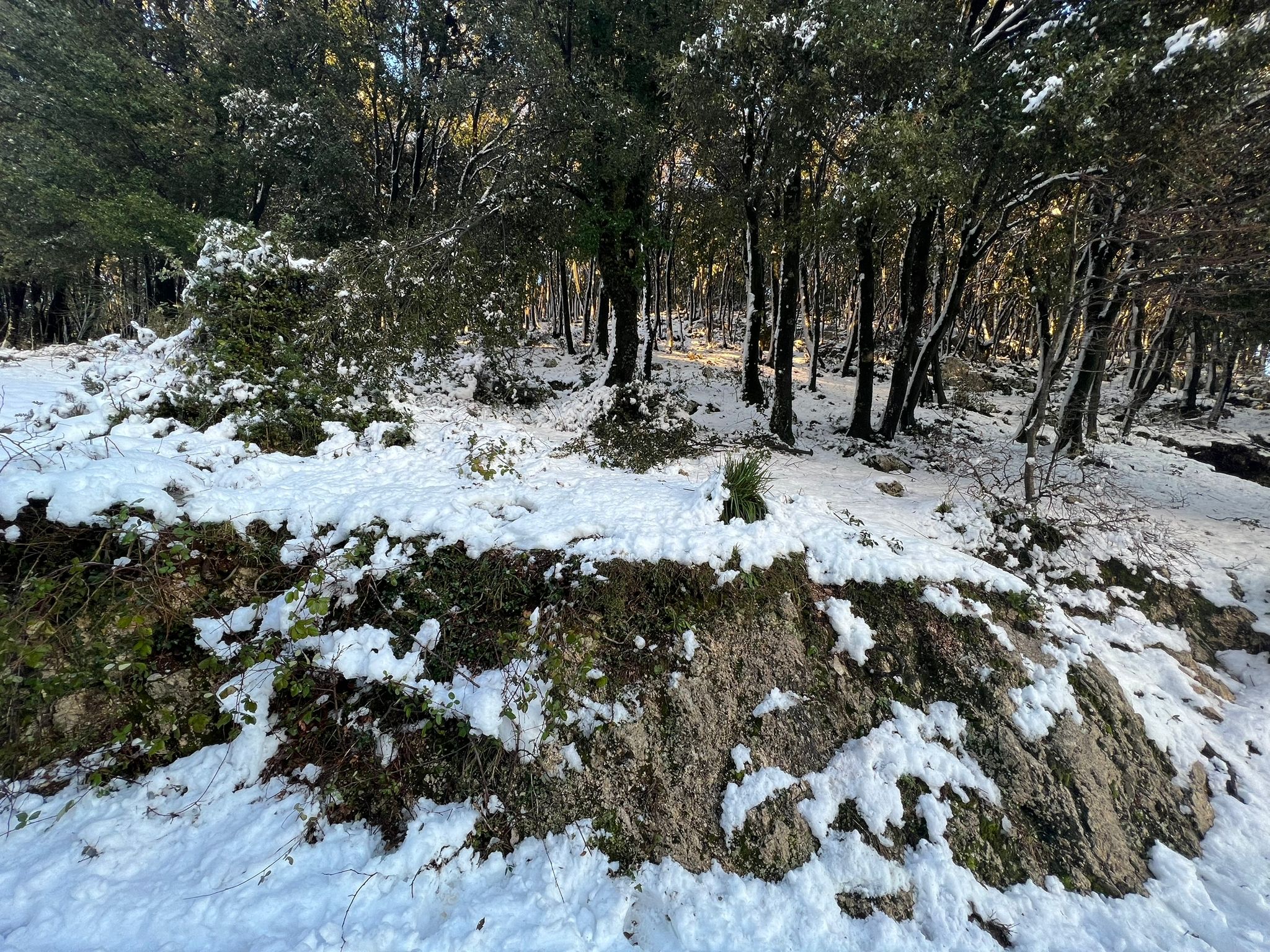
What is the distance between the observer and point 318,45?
14.3 m

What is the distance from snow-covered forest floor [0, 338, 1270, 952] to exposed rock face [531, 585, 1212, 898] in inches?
3.9

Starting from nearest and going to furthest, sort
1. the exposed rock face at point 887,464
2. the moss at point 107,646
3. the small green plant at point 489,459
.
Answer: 1. the moss at point 107,646
2. the small green plant at point 489,459
3. the exposed rock face at point 887,464

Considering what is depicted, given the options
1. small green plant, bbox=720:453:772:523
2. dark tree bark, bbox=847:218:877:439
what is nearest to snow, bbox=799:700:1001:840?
small green plant, bbox=720:453:772:523

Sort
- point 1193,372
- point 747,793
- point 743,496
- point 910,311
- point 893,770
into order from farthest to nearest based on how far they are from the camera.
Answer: point 1193,372
point 910,311
point 743,496
point 893,770
point 747,793

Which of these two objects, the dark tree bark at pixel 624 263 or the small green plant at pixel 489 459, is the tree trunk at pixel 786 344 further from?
the small green plant at pixel 489 459

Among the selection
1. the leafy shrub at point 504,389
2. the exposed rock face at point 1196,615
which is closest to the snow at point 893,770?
the exposed rock face at point 1196,615

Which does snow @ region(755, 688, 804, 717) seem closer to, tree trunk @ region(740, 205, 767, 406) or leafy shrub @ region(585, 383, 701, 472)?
leafy shrub @ region(585, 383, 701, 472)

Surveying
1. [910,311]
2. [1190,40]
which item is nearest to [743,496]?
[1190,40]

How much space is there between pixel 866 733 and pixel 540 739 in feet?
8.63

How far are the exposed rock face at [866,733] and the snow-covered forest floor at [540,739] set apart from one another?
100 mm

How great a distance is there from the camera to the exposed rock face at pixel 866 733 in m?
3.37

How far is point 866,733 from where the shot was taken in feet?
12.8

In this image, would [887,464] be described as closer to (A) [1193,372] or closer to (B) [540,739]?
(B) [540,739]

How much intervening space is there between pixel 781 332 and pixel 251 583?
11574 mm
